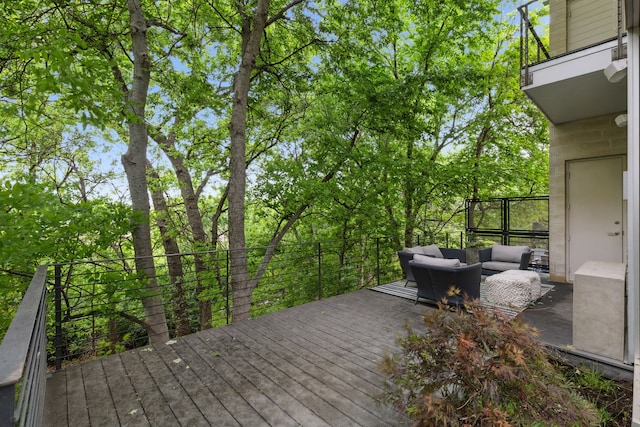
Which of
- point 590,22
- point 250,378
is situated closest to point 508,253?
point 590,22

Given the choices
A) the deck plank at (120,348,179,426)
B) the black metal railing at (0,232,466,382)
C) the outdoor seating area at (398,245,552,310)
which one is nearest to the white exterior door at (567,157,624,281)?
the outdoor seating area at (398,245,552,310)

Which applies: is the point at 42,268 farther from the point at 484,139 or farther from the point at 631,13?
the point at 484,139

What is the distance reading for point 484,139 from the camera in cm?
998

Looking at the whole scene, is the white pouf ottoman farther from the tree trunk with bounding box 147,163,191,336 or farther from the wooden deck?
the tree trunk with bounding box 147,163,191,336

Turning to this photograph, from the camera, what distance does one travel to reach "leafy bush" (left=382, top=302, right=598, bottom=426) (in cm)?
152

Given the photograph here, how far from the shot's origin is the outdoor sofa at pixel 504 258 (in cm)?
600

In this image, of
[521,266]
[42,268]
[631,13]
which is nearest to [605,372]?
[631,13]

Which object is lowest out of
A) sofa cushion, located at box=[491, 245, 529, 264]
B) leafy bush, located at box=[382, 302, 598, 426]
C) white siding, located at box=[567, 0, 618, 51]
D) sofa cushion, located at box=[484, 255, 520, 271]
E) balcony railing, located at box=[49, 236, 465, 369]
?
balcony railing, located at box=[49, 236, 465, 369]

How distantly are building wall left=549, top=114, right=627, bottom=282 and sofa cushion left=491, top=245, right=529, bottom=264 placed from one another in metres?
0.50

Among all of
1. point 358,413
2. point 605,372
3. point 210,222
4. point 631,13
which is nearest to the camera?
point 358,413

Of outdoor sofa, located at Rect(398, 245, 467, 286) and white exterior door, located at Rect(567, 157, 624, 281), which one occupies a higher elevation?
white exterior door, located at Rect(567, 157, 624, 281)

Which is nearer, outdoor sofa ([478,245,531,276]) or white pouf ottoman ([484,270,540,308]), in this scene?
white pouf ottoman ([484,270,540,308])

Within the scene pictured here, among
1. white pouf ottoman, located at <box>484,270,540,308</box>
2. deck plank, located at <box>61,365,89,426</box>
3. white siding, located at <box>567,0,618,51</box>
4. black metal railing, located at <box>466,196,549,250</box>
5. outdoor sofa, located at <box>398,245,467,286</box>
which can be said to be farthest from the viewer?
black metal railing, located at <box>466,196,549,250</box>

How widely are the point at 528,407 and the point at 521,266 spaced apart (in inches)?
207
